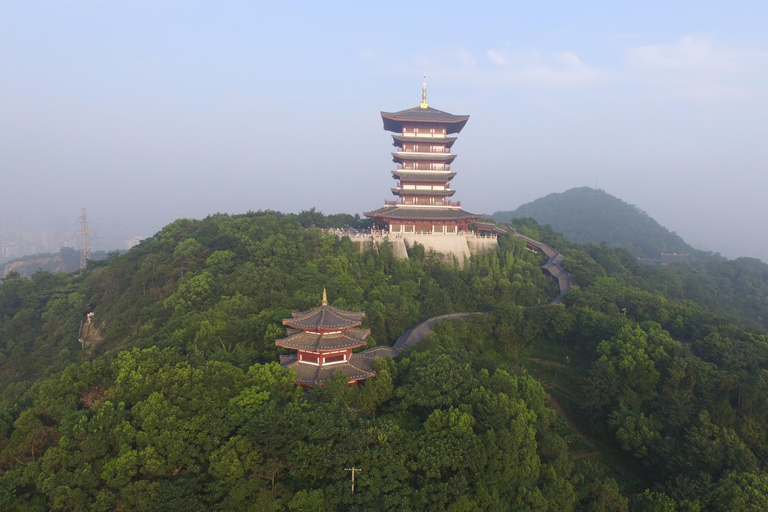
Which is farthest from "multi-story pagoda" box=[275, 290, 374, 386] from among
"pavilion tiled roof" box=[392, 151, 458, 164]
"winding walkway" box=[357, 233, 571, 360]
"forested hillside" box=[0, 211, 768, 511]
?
"pavilion tiled roof" box=[392, 151, 458, 164]

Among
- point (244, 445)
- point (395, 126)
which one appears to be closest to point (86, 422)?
point (244, 445)

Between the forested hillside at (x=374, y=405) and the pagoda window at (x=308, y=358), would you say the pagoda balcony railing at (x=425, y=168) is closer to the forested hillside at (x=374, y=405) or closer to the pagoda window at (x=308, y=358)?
the forested hillside at (x=374, y=405)

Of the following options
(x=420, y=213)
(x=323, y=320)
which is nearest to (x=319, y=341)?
(x=323, y=320)

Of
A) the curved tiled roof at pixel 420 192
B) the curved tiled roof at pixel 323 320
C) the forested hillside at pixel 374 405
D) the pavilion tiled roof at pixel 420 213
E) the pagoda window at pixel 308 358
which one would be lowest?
the forested hillside at pixel 374 405

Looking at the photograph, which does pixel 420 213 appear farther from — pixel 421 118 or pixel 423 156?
pixel 421 118

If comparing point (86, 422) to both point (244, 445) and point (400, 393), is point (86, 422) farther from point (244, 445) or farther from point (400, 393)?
point (400, 393)

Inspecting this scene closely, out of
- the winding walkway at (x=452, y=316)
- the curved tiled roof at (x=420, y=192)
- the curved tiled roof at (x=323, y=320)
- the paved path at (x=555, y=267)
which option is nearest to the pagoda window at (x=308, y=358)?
the curved tiled roof at (x=323, y=320)

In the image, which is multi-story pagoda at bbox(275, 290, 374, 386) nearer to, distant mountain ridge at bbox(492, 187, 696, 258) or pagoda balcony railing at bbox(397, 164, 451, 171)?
pagoda balcony railing at bbox(397, 164, 451, 171)
